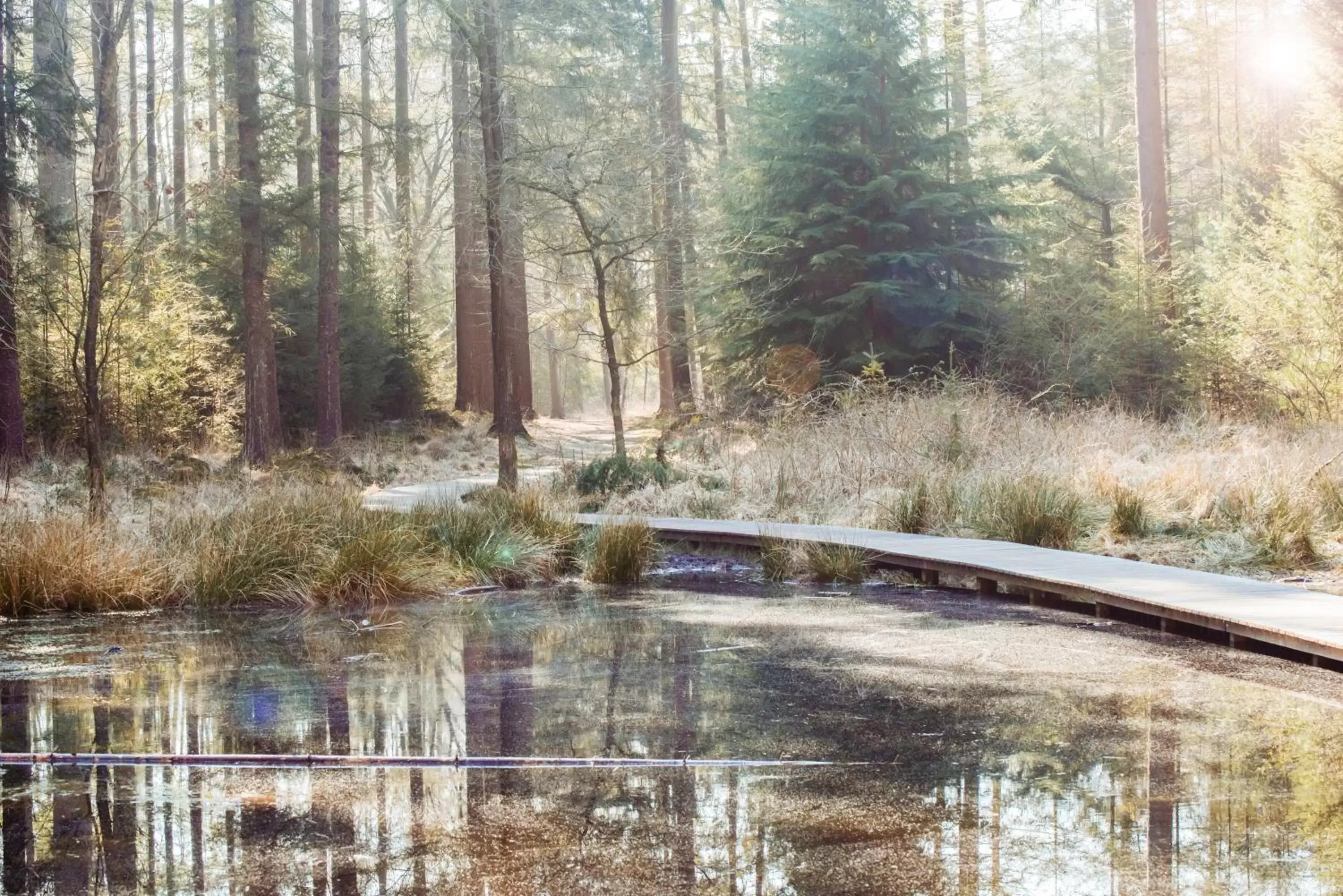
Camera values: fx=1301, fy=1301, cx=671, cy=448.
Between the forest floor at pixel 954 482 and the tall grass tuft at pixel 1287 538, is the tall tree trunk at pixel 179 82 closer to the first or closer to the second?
the forest floor at pixel 954 482

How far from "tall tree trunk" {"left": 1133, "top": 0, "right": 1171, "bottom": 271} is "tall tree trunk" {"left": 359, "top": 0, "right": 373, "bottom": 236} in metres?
10.7

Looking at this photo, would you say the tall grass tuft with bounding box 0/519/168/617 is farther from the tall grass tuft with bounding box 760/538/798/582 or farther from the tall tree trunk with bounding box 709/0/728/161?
the tall tree trunk with bounding box 709/0/728/161

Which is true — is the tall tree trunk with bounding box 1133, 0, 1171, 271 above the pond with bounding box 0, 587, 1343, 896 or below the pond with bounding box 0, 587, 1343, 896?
above

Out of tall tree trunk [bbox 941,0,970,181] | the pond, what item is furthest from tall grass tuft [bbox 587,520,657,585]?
tall tree trunk [bbox 941,0,970,181]

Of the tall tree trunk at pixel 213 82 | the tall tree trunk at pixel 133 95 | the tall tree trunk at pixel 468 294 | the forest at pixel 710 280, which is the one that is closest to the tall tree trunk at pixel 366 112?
the forest at pixel 710 280

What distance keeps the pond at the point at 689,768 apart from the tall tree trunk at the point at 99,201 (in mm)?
2204

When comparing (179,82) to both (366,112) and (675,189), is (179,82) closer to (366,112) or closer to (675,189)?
(366,112)

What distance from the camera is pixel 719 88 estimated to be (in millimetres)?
26906

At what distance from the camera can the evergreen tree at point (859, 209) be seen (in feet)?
59.9

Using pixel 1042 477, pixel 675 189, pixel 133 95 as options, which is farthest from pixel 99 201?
pixel 133 95

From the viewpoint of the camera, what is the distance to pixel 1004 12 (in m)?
30.3

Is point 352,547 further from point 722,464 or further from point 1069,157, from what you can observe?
point 1069,157

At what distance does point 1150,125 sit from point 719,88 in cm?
1036

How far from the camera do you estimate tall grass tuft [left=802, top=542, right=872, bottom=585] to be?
899 cm
